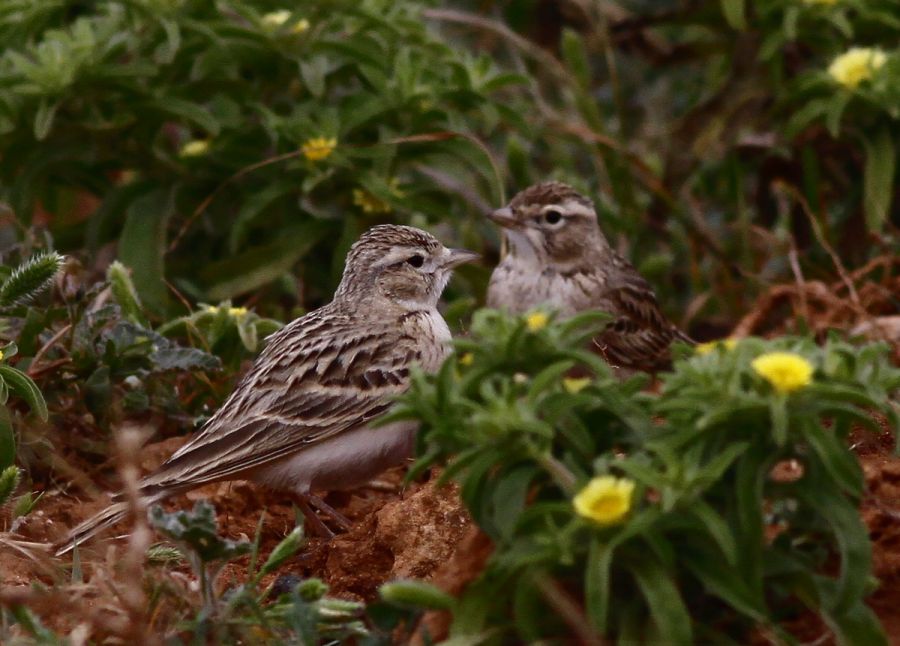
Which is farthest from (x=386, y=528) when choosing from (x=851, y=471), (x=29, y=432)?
(x=851, y=471)

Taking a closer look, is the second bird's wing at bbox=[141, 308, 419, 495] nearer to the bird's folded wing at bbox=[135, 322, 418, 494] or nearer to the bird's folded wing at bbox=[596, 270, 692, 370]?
the bird's folded wing at bbox=[135, 322, 418, 494]

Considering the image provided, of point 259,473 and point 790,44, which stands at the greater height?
point 790,44

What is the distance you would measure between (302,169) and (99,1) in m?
1.69

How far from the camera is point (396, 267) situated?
6086mm

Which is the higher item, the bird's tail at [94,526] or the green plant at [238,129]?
the green plant at [238,129]

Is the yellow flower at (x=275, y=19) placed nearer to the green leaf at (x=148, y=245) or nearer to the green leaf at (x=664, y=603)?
the green leaf at (x=148, y=245)

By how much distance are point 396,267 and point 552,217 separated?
144 centimetres

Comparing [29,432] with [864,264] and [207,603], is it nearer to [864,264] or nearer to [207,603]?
[207,603]

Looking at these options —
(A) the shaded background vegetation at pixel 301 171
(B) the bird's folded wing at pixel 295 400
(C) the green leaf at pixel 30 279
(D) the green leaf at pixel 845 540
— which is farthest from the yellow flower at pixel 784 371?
(A) the shaded background vegetation at pixel 301 171

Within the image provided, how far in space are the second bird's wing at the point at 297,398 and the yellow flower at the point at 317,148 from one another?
122cm

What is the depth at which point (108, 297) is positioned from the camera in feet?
21.1

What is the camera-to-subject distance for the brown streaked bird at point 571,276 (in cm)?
719

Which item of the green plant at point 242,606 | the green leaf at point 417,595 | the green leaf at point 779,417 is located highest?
the green leaf at point 779,417

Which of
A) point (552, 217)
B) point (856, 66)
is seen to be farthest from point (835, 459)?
point (856, 66)
